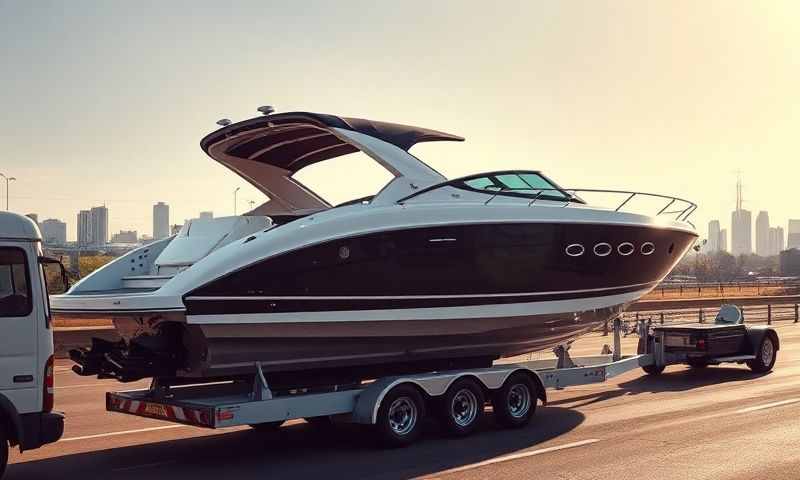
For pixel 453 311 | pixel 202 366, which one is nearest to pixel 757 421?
pixel 453 311

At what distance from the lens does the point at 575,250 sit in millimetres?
12109

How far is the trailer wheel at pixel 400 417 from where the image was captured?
31.9ft

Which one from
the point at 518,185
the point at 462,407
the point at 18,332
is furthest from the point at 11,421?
the point at 518,185

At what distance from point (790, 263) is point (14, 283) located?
137 meters

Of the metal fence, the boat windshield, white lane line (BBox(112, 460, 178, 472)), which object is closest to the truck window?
white lane line (BBox(112, 460, 178, 472))

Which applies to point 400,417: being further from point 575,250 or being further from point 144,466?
point 575,250

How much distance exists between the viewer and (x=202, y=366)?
9.36 meters

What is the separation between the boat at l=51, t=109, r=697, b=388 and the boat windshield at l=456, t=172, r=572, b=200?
3 cm

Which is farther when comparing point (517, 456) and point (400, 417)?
point (400, 417)

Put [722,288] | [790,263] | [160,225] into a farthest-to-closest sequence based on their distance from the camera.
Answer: [790,263] → [722,288] → [160,225]

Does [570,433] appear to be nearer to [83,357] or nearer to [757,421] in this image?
[757,421]

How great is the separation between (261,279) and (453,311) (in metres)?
2.73

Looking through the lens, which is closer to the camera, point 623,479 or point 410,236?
point 623,479

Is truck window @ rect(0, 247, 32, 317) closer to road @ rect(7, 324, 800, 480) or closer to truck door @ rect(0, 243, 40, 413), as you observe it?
truck door @ rect(0, 243, 40, 413)
